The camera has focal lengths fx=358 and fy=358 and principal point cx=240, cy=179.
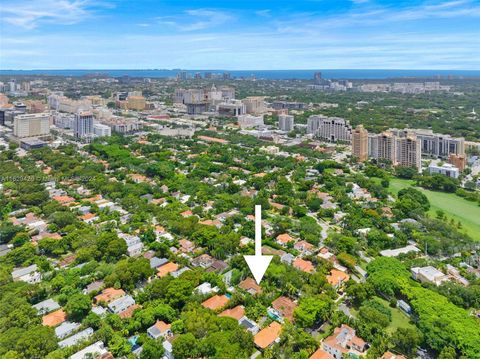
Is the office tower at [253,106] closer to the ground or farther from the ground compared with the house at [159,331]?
farther from the ground

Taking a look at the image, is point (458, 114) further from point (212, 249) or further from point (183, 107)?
point (212, 249)

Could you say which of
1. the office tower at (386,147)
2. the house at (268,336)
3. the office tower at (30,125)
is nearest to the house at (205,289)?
the house at (268,336)

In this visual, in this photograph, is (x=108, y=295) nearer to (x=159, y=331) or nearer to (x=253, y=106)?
(x=159, y=331)

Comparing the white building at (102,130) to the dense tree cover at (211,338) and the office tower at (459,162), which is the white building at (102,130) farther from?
the office tower at (459,162)

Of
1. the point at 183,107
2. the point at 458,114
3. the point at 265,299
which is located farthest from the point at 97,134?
the point at 458,114

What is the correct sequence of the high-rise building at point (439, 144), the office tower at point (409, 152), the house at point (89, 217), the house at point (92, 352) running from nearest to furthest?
1. the house at point (92, 352)
2. the house at point (89, 217)
3. the office tower at point (409, 152)
4. the high-rise building at point (439, 144)

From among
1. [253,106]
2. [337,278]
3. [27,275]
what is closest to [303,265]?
[337,278]
